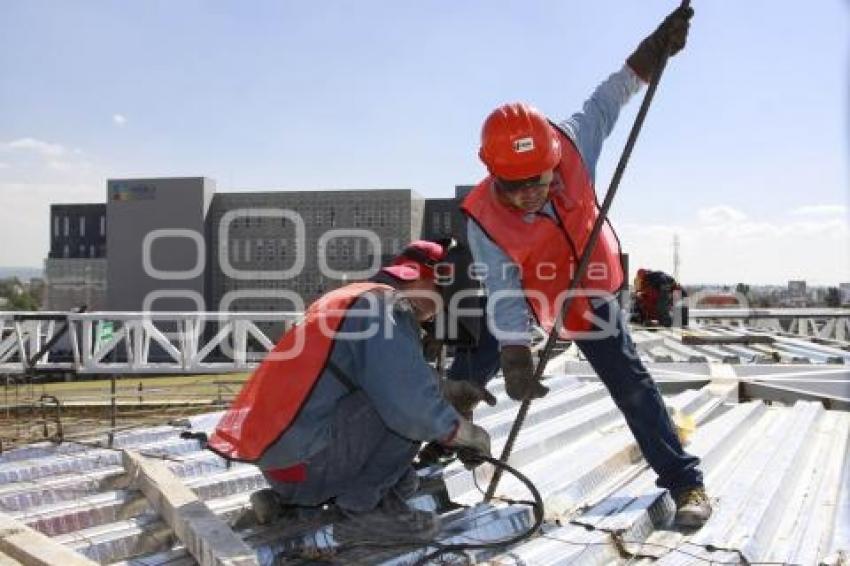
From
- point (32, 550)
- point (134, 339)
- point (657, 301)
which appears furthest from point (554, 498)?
point (657, 301)

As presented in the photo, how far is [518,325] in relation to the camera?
128 inches

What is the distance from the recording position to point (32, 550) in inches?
93.3

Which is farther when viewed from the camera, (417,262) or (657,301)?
(657,301)

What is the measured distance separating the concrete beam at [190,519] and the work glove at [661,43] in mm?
2613

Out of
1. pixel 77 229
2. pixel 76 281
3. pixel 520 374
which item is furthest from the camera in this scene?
pixel 77 229

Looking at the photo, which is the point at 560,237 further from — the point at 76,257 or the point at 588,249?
the point at 76,257

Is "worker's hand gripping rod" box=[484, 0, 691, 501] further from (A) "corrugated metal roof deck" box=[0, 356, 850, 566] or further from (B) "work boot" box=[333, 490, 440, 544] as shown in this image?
(B) "work boot" box=[333, 490, 440, 544]

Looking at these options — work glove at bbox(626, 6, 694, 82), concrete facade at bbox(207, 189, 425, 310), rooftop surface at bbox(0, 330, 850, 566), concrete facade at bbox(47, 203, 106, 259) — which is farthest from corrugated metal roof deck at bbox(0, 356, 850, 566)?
concrete facade at bbox(47, 203, 106, 259)

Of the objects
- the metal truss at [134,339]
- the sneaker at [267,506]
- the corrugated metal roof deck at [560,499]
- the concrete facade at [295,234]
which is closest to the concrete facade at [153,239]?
the concrete facade at [295,234]

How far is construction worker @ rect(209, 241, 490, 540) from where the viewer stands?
2701 millimetres

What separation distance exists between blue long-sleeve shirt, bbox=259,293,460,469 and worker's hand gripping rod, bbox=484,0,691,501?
2.26ft

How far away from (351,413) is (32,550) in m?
1.12

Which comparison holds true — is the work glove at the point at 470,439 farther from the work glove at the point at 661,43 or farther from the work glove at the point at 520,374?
the work glove at the point at 661,43

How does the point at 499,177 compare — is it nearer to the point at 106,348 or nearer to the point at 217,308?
the point at 106,348
